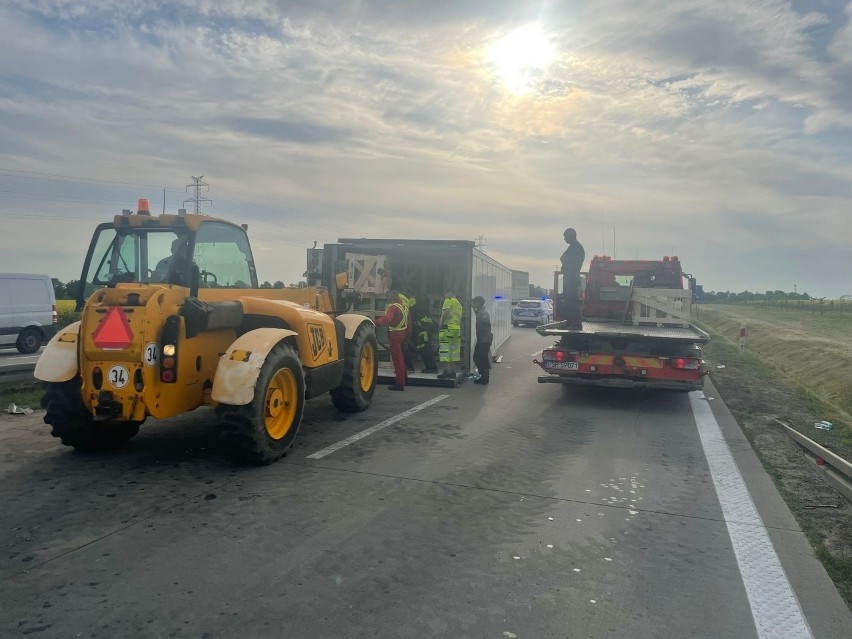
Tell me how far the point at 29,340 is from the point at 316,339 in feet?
42.9

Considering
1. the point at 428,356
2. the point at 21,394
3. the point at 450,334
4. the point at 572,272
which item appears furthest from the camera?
the point at 428,356

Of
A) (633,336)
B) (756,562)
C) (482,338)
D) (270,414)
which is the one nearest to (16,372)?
(270,414)

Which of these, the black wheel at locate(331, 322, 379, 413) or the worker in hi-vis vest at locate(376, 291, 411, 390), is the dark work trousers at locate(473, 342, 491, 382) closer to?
the worker in hi-vis vest at locate(376, 291, 411, 390)

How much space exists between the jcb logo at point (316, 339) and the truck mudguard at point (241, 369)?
3.03ft

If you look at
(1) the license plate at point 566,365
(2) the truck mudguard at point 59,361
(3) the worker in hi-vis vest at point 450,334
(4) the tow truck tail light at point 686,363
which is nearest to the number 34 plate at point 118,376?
(2) the truck mudguard at point 59,361

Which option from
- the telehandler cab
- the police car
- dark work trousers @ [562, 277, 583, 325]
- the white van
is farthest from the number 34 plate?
the police car

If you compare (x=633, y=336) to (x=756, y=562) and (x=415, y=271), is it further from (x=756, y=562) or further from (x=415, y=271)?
(x=415, y=271)

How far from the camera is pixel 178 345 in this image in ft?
19.7

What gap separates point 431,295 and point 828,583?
10.9m

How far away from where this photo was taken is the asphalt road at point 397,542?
3484 mm

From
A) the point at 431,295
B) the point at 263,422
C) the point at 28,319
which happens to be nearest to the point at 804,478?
the point at 263,422

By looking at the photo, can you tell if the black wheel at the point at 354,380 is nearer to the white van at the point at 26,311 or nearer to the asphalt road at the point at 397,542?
the asphalt road at the point at 397,542

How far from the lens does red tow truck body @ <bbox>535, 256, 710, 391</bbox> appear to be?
32.7 ft

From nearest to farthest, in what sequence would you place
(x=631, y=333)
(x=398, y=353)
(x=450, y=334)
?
(x=631, y=333) < (x=398, y=353) < (x=450, y=334)
